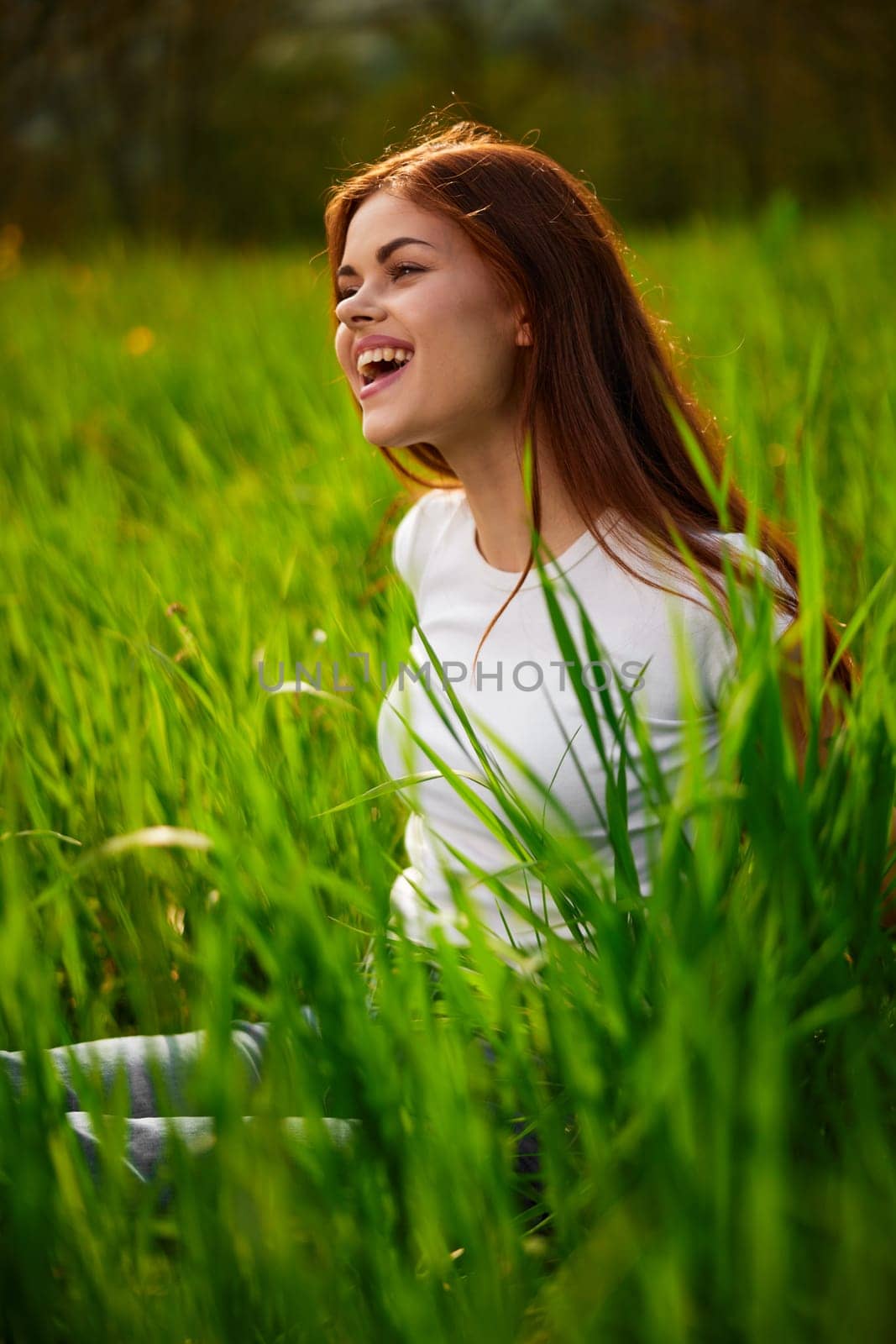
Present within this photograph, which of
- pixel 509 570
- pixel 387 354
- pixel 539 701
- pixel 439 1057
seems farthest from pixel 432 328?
pixel 439 1057

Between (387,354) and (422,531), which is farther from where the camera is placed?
(422,531)

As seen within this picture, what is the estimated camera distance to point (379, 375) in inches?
43.9

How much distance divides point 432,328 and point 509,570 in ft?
0.76

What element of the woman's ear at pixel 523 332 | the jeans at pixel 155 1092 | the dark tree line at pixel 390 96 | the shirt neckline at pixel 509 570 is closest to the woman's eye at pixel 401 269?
the woman's ear at pixel 523 332

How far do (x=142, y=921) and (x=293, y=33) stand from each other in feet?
31.1

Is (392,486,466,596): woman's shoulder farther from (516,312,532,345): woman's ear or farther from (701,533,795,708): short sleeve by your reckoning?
(701,533,795,708): short sleeve

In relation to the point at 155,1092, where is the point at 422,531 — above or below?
above

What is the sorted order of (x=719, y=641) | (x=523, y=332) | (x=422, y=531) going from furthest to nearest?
(x=422, y=531) → (x=523, y=332) → (x=719, y=641)

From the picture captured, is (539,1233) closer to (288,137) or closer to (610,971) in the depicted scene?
(610,971)

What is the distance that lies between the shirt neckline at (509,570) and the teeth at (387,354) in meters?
0.16

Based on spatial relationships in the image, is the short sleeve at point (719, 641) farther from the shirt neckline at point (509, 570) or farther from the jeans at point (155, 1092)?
the jeans at point (155, 1092)

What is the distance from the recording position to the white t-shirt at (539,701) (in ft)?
3.10

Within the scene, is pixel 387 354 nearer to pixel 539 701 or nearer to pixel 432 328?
pixel 432 328

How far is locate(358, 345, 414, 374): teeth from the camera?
41.4 inches
